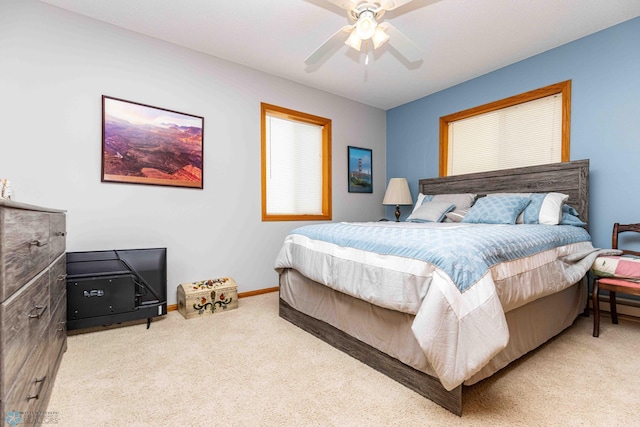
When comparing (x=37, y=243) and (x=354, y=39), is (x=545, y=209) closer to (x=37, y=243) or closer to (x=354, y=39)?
(x=354, y=39)

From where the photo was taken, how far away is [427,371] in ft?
4.84

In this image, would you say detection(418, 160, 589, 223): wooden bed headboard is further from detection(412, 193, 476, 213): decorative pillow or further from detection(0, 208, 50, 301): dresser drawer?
detection(0, 208, 50, 301): dresser drawer

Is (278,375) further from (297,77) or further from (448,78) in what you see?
(448,78)

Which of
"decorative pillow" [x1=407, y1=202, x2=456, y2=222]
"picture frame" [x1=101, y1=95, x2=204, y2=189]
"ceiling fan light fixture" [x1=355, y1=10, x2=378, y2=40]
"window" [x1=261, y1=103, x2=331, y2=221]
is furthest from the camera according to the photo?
"window" [x1=261, y1=103, x2=331, y2=221]

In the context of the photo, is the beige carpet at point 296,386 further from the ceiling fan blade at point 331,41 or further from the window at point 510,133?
the ceiling fan blade at point 331,41

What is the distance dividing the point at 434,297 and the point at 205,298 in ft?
7.12

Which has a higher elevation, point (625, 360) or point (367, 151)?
point (367, 151)

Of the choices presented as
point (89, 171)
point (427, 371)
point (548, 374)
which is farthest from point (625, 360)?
point (89, 171)

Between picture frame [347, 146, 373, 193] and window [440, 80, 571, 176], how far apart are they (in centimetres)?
105

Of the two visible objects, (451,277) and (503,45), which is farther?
(503,45)

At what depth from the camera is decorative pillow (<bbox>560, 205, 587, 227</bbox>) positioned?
2.70 metres

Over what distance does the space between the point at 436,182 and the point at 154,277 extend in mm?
3499

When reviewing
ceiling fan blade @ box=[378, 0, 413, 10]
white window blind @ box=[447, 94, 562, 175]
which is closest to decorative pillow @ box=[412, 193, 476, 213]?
white window blind @ box=[447, 94, 562, 175]

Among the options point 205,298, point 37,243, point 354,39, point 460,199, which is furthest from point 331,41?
point 205,298
